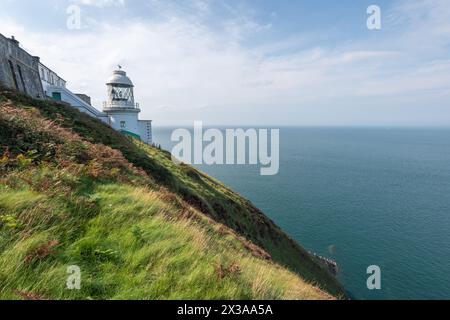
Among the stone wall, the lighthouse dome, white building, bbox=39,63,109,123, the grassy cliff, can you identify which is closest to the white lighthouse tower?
the lighthouse dome

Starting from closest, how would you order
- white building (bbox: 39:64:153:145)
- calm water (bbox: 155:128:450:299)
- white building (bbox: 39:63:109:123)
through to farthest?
1. calm water (bbox: 155:128:450:299)
2. white building (bbox: 39:63:109:123)
3. white building (bbox: 39:64:153:145)

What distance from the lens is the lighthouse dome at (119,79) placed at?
38.4 metres

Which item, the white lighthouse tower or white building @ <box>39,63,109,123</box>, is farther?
the white lighthouse tower

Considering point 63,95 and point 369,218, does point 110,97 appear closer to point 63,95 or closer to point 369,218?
point 63,95

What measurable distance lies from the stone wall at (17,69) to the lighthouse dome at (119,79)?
10.5 meters

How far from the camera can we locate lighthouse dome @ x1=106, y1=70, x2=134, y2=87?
38406mm

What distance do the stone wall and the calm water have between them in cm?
4292

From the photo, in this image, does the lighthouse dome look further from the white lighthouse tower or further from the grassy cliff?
the grassy cliff

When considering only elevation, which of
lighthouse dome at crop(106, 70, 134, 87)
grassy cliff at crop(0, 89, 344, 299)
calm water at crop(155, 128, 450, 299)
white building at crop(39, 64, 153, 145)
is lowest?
calm water at crop(155, 128, 450, 299)

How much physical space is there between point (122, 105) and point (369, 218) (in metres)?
53.5
